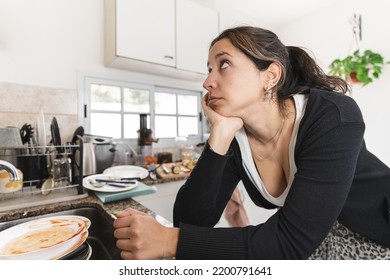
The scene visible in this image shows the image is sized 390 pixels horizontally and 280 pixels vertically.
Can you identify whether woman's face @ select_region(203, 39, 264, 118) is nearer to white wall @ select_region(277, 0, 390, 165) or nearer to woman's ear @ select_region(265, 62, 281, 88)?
woman's ear @ select_region(265, 62, 281, 88)

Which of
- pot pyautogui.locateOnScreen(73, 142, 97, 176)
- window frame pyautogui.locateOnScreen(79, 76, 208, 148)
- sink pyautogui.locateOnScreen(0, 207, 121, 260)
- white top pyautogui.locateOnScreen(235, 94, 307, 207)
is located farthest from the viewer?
window frame pyautogui.locateOnScreen(79, 76, 208, 148)

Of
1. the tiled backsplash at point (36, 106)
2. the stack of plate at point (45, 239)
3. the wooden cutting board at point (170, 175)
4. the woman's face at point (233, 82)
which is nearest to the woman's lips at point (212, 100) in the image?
the woman's face at point (233, 82)

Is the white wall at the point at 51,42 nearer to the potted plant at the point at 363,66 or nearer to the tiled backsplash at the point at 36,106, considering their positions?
the tiled backsplash at the point at 36,106

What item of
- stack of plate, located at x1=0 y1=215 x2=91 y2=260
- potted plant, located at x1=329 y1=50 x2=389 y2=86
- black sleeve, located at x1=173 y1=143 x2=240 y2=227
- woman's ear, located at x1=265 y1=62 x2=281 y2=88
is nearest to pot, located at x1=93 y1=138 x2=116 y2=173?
stack of plate, located at x1=0 y1=215 x2=91 y2=260

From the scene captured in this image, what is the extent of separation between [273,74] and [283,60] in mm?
68

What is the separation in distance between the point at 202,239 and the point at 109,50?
1516 millimetres

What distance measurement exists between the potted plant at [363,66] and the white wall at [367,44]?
0.10m

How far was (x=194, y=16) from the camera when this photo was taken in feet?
5.82

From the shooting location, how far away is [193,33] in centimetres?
177

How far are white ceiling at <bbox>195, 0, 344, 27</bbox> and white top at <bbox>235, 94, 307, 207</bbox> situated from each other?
70.3 inches

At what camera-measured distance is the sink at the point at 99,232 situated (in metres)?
0.79

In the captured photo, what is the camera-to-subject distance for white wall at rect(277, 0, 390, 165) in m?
1.81
